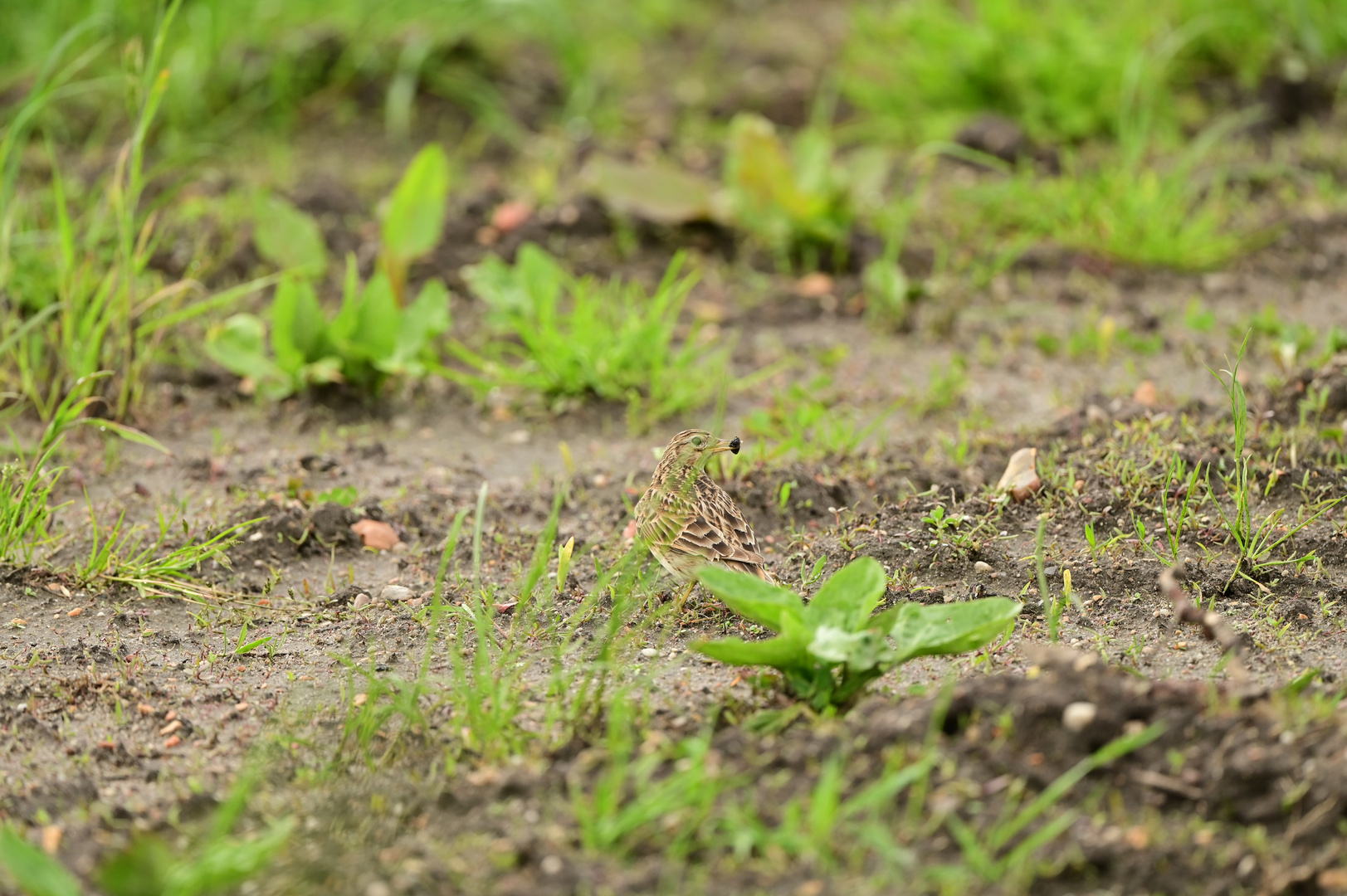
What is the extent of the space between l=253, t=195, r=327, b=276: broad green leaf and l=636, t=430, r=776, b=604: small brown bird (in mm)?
2364

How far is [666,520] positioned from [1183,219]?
3.45 meters

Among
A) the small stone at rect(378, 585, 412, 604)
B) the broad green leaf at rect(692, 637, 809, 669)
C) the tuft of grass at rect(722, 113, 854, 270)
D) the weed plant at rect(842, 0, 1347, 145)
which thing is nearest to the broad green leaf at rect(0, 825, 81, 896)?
the broad green leaf at rect(692, 637, 809, 669)

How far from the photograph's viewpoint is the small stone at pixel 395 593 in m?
3.56

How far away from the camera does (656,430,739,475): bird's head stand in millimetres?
3507

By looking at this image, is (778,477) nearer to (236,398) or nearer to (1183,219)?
(236,398)

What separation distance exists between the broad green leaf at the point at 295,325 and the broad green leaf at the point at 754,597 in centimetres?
231

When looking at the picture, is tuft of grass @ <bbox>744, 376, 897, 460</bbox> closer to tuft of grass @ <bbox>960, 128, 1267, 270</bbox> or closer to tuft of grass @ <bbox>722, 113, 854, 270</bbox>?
tuft of grass @ <bbox>722, 113, 854, 270</bbox>

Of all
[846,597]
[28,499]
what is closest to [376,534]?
[28,499]

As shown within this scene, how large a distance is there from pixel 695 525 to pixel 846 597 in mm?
599

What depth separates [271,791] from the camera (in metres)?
2.68

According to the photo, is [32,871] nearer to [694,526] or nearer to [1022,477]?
[694,526]

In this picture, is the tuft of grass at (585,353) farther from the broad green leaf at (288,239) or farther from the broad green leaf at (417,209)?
the broad green leaf at (288,239)

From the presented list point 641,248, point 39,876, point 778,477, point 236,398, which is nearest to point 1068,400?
point 778,477

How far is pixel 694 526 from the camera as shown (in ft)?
10.8
